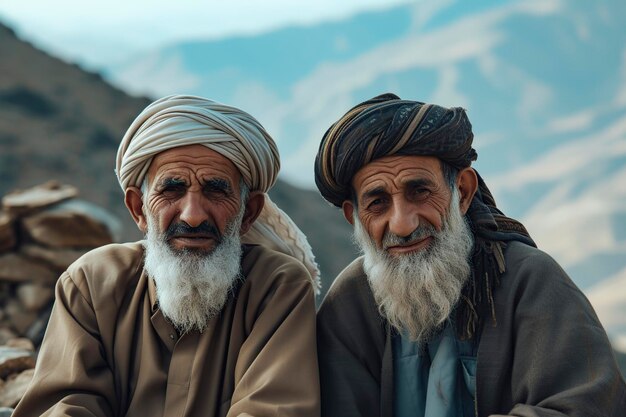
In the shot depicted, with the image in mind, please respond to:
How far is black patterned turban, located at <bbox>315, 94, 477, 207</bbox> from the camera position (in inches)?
137

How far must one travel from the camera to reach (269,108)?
544ft

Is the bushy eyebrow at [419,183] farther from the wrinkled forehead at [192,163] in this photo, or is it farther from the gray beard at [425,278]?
the wrinkled forehead at [192,163]

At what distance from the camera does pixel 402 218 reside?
3.49 metres

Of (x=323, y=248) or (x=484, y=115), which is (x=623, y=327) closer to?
(x=323, y=248)

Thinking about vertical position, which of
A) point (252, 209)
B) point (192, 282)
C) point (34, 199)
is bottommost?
point (192, 282)

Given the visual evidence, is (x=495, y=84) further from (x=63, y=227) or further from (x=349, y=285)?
(x=349, y=285)

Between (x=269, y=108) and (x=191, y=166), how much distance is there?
163215mm

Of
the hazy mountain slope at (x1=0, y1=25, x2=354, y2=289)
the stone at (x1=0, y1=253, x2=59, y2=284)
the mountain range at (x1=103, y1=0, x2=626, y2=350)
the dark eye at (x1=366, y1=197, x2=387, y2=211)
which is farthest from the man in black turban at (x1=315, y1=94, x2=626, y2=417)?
the mountain range at (x1=103, y1=0, x2=626, y2=350)

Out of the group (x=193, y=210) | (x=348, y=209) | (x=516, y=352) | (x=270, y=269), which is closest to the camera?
(x=516, y=352)

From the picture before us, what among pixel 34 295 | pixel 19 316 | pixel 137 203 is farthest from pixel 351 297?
pixel 34 295

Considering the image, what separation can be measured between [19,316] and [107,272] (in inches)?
162

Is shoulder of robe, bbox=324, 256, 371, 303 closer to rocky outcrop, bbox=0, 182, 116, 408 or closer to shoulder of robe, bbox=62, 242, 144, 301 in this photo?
shoulder of robe, bbox=62, 242, 144, 301

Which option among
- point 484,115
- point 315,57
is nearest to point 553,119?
point 484,115

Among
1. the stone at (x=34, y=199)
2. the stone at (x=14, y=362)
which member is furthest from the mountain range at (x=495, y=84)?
the stone at (x=14, y=362)
